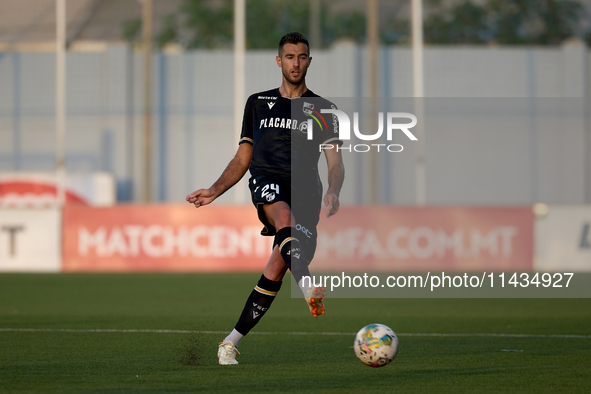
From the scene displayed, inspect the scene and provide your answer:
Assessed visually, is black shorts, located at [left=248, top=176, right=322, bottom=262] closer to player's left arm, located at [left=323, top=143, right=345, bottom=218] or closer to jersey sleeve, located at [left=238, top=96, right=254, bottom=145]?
player's left arm, located at [left=323, top=143, right=345, bottom=218]

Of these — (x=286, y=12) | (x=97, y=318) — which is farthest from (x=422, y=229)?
(x=286, y=12)

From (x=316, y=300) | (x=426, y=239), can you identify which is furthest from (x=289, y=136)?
(x=426, y=239)

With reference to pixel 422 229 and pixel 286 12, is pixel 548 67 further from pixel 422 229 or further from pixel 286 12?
pixel 286 12

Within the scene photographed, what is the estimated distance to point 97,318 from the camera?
9.46 meters

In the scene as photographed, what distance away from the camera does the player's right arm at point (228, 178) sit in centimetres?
607

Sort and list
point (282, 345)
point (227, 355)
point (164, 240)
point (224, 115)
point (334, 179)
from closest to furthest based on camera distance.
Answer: point (334, 179)
point (227, 355)
point (282, 345)
point (164, 240)
point (224, 115)

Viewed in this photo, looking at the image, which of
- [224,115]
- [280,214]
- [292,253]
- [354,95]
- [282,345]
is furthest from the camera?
[224,115]

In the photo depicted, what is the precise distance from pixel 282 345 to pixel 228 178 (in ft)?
5.71

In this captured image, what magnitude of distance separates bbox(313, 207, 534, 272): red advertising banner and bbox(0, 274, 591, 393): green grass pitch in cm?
415

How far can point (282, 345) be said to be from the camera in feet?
23.7

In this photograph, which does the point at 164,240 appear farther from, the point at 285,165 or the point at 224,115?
the point at 285,165

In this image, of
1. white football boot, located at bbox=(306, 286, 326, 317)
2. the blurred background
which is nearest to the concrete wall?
the blurred background

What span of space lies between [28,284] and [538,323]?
29.0 ft

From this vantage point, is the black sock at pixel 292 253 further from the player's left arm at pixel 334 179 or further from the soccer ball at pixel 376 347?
the soccer ball at pixel 376 347
